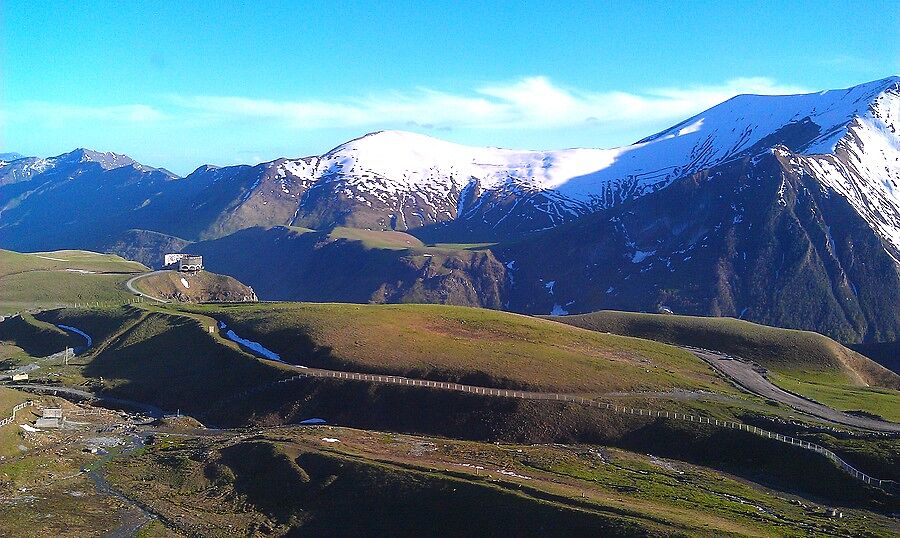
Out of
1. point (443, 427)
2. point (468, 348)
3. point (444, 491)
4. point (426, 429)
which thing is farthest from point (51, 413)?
point (468, 348)

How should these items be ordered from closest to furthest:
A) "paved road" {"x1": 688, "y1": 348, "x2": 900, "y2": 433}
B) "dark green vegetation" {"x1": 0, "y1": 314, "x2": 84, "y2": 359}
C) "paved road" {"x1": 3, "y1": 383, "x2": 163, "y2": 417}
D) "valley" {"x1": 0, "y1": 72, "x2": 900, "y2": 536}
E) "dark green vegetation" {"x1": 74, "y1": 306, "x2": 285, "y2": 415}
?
"valley" {"x1": 0, "y1": 72, "x2": 900, "y2": 536} < "paved road" {"x1": 688, "y1": 348, "x2": 900, "y2": 433} < "paved road" {"x1": 3, "y1": 383, "x2": 163, "y2": 417} < "dark green vegetation" {"x1": 74, "y1": 306, "x2": 285, "y2": 415} < "dark green vegetation" {"x1": 0, "y1": 314, "x2": 84, "y2": 359}

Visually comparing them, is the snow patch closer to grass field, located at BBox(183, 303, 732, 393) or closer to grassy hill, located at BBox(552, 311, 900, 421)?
grass field, located at BBox(183, 303, 732, 393)

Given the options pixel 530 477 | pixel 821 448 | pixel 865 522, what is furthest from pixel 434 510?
pixel 821 448

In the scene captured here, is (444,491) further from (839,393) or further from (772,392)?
(839,393)

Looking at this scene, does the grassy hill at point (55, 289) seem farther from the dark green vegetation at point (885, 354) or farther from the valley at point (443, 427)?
the dark green vegetation at point (885, 354)

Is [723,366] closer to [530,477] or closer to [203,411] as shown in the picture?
[530,477]

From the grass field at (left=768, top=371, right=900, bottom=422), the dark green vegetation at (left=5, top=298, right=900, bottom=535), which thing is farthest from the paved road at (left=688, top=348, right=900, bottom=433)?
the dark green vegetation at (left=5, top=298, right=900, bottom=535)
